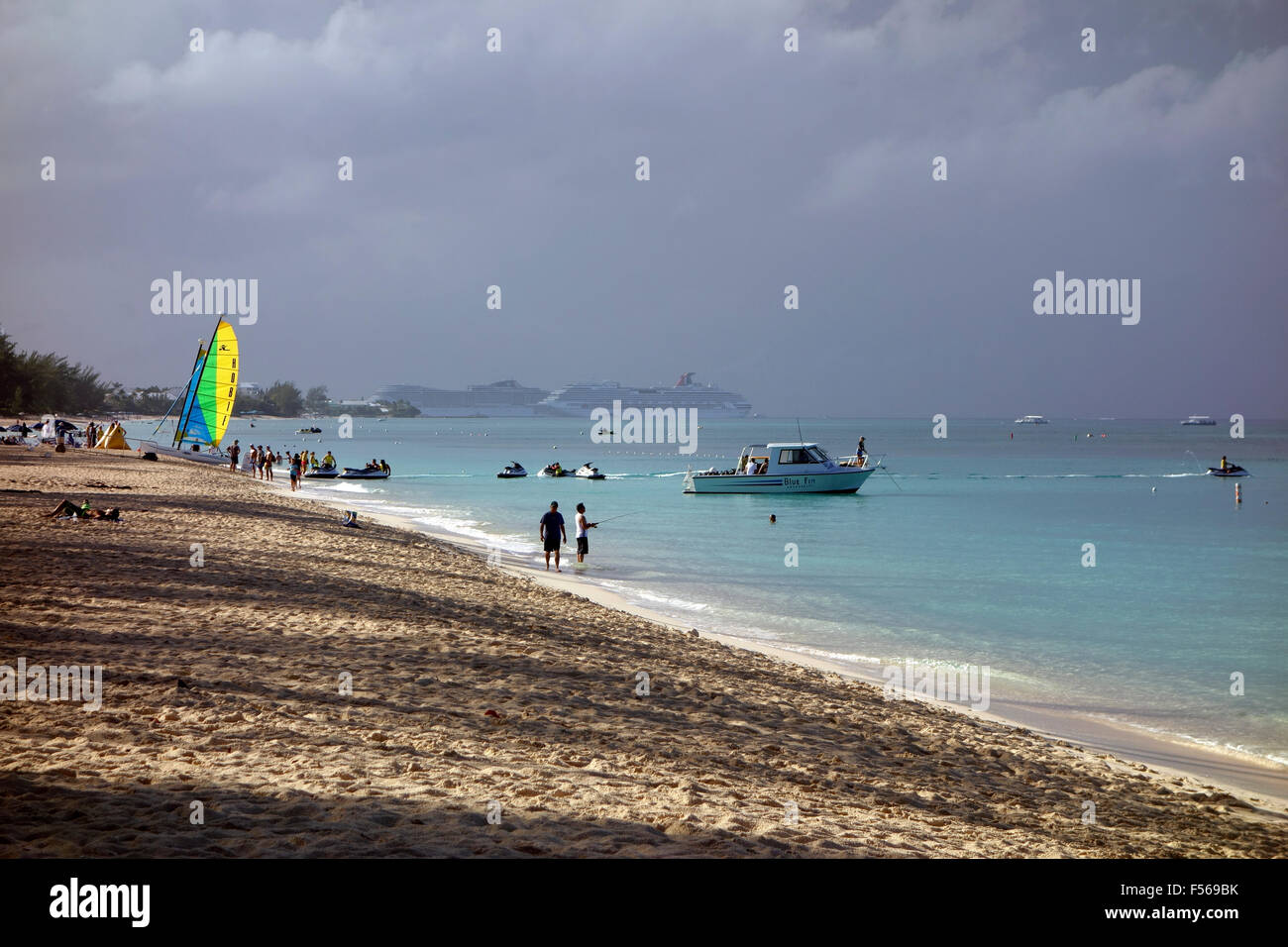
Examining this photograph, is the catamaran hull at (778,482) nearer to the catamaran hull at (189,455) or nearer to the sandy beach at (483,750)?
the catamaran hull at (189,455)

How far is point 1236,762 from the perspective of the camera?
333 inches

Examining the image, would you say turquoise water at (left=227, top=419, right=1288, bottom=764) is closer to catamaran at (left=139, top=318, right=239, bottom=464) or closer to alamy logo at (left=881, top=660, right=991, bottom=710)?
alamy logo at (left=881, top=660, right=991, bottom=710)

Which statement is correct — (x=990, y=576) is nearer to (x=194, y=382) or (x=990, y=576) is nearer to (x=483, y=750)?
(x=483, y=750)

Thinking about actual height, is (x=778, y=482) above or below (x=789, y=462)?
below

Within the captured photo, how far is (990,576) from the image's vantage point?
861 inches

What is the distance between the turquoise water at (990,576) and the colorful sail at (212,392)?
293 inches

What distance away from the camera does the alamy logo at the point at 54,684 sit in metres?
6.27

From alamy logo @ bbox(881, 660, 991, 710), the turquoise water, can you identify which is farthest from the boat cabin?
alamy logo @ bbox(881, 660, 991, 710)

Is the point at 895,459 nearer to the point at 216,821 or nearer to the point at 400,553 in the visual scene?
the point at 400,553
